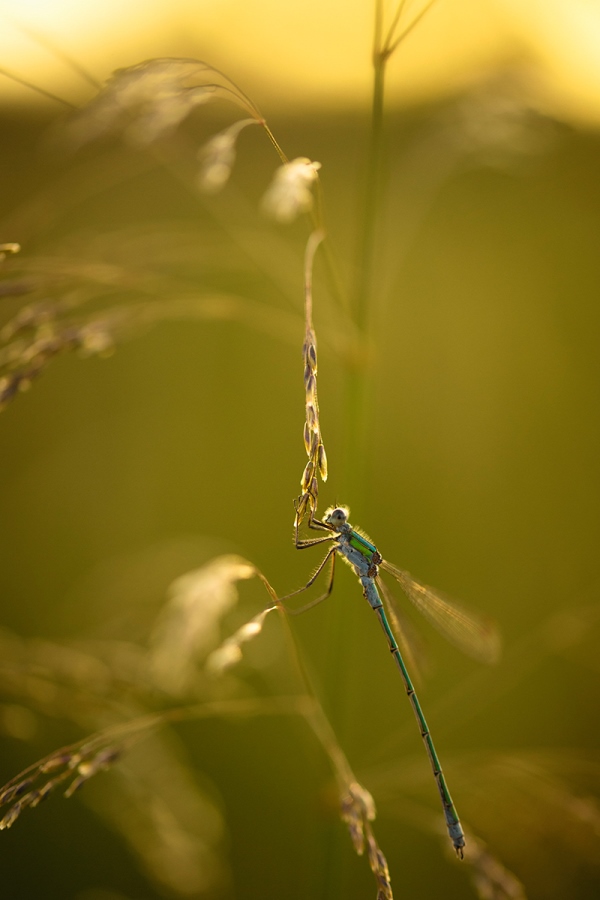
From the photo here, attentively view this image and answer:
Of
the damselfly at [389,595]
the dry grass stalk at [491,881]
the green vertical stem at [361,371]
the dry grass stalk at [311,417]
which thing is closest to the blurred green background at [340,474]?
the damselfly at [389,595]

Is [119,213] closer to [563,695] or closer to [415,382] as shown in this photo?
[415,382]

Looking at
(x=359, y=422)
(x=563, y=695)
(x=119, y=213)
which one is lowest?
(x=563, y=695)

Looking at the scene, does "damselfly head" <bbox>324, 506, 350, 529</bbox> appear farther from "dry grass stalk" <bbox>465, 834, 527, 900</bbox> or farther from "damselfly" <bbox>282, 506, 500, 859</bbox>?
"dry grass stalk" <bbox>465, 834, 527, 900</bbox>

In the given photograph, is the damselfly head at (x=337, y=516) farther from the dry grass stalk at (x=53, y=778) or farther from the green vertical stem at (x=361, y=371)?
the dry grass stalk at (x=53, y=778)

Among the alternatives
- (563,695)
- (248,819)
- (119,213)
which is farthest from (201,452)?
(563,695)

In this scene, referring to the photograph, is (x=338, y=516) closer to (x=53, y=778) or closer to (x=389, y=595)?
(x=389, y=595)

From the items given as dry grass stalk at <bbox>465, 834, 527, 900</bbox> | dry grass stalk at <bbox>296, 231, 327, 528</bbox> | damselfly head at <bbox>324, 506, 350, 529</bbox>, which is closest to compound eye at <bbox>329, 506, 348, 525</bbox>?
damselfly head at <bbox>324, 506, 350, 529</bbox>
